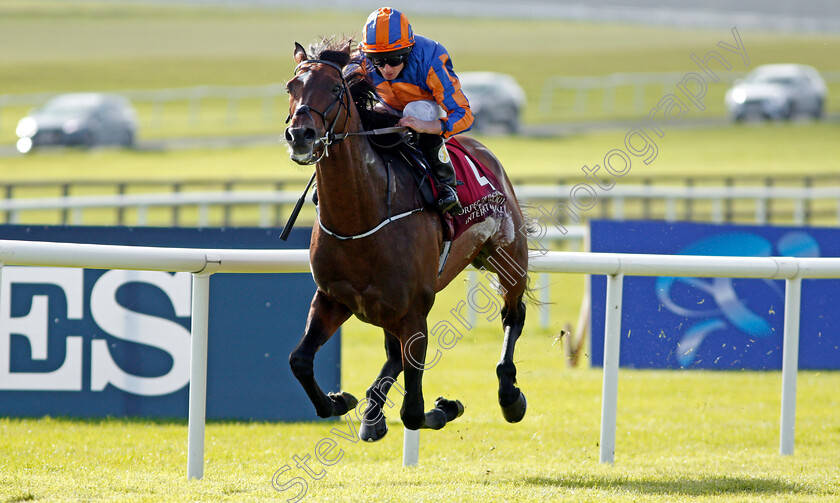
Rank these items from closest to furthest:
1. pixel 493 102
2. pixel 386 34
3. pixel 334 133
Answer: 1. pixel 334 133
2. pixel 386 34
3. pixel 493 102

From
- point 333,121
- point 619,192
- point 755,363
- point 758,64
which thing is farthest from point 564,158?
point 333,121

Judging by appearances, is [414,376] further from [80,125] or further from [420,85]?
[80,125]

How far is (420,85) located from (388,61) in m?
0.21

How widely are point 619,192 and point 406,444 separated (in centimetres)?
1119

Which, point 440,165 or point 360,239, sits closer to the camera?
point 360,239

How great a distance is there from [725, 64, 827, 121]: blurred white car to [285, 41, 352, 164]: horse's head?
28209 mm

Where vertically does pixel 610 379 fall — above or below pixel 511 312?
below

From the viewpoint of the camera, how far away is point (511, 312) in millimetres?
5543

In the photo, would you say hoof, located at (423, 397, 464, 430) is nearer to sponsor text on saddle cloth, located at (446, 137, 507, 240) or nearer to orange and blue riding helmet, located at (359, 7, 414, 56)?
sponsor text on saddle cloth, located at (446, 137, 507, 240)

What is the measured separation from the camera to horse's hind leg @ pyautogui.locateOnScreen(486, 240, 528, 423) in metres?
5.09

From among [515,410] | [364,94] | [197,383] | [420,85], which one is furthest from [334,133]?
[515,410]

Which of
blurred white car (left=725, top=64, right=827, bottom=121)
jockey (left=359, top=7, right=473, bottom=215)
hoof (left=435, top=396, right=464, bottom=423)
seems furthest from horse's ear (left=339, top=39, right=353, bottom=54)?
blurred white car (left=725, top=64, right=827, bottom=121)

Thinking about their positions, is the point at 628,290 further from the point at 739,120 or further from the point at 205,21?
the point at 205,21

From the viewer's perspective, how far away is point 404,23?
453 cm
